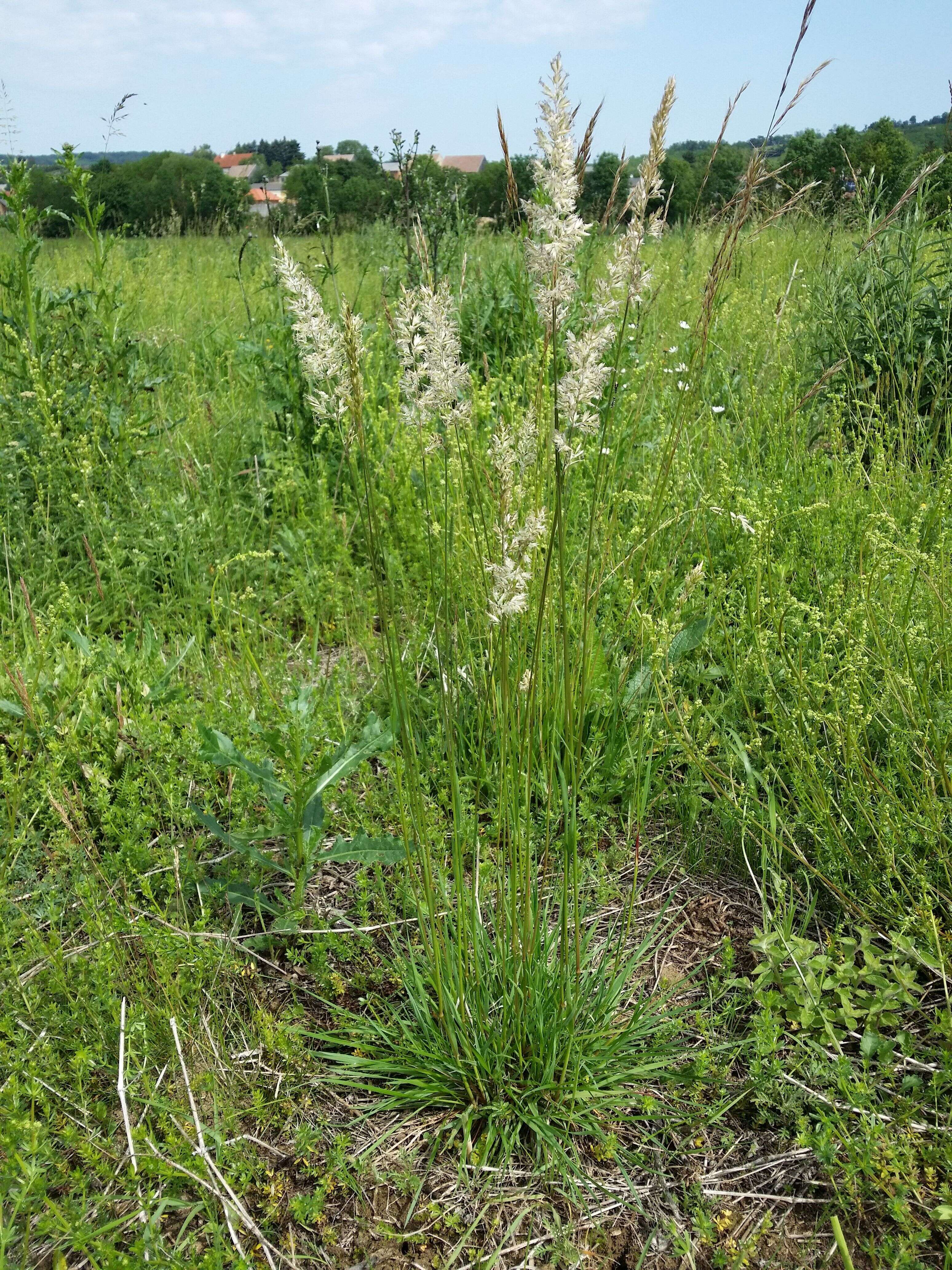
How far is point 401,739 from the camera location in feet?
4.49

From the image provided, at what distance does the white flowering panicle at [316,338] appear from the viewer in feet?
3.57

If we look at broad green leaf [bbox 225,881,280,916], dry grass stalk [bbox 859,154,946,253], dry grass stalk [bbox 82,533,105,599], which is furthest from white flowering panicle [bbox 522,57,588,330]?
dry grass stalk [bbox 82,533,105,599]

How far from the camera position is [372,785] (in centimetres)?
217

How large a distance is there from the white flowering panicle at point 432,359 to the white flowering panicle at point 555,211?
15 centimetres

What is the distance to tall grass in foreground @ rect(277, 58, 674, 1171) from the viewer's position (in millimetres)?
1058

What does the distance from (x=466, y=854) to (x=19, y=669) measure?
1.35m

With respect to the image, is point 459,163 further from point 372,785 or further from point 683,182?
point 372,785

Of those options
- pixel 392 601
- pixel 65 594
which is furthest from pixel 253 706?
pixel 392 601

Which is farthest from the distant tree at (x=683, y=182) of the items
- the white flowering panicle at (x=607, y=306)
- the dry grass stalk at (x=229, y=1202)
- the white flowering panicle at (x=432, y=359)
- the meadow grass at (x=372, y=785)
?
the dry grass stalk at (x=229, y=1202)

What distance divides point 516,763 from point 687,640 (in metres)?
1.15

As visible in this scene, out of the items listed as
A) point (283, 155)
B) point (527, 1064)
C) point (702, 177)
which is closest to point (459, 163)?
point (283, 155)

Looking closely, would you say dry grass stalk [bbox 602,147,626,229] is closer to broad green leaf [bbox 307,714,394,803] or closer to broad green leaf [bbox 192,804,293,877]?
broad green leaf [bbox 307,714,394,803]

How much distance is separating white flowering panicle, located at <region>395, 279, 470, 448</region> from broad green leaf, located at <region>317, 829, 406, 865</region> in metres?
0.96

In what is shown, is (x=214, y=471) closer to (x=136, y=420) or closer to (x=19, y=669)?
(x=136, y=420)
